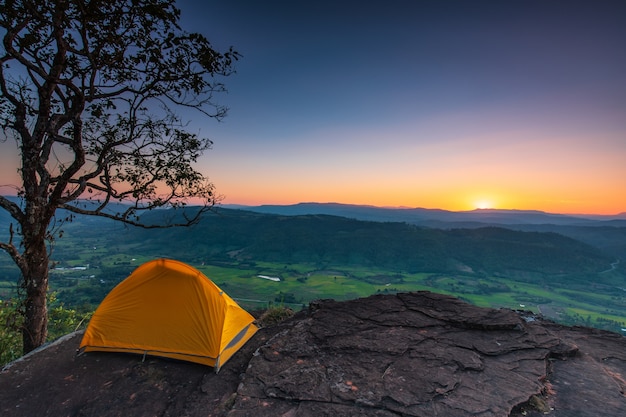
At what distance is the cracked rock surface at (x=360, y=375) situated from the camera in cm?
555

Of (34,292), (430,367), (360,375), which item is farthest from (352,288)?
(360,375)

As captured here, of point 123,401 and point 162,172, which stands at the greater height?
point 162,172

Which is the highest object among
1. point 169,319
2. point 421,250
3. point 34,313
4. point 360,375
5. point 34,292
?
point 34,292

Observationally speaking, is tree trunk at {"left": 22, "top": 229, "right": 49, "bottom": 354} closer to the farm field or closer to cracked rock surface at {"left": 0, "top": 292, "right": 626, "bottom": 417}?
cracked rock surface at {"left": 0, "top": 292, "right": 626, "bottom": 417}

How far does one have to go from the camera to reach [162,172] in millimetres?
11156

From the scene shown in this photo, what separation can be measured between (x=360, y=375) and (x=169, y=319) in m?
5.07

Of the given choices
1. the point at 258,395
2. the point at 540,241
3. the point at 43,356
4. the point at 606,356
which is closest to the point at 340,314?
the point at 258,395

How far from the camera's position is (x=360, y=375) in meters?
6.30

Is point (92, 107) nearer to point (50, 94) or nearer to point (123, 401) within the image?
point (50, 94)

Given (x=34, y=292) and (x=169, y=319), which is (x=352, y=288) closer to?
(x=169, y=319)

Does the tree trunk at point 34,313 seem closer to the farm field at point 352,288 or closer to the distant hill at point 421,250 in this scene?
the farm field at point 352,288

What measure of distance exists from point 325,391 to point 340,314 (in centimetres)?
330

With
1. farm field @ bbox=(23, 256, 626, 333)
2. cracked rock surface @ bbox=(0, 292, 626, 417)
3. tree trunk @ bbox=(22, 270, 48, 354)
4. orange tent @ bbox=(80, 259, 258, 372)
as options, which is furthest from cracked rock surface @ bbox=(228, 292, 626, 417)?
farm field @ bbox=(23, 256, 626, 333)

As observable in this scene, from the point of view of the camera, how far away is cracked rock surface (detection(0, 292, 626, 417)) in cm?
555
